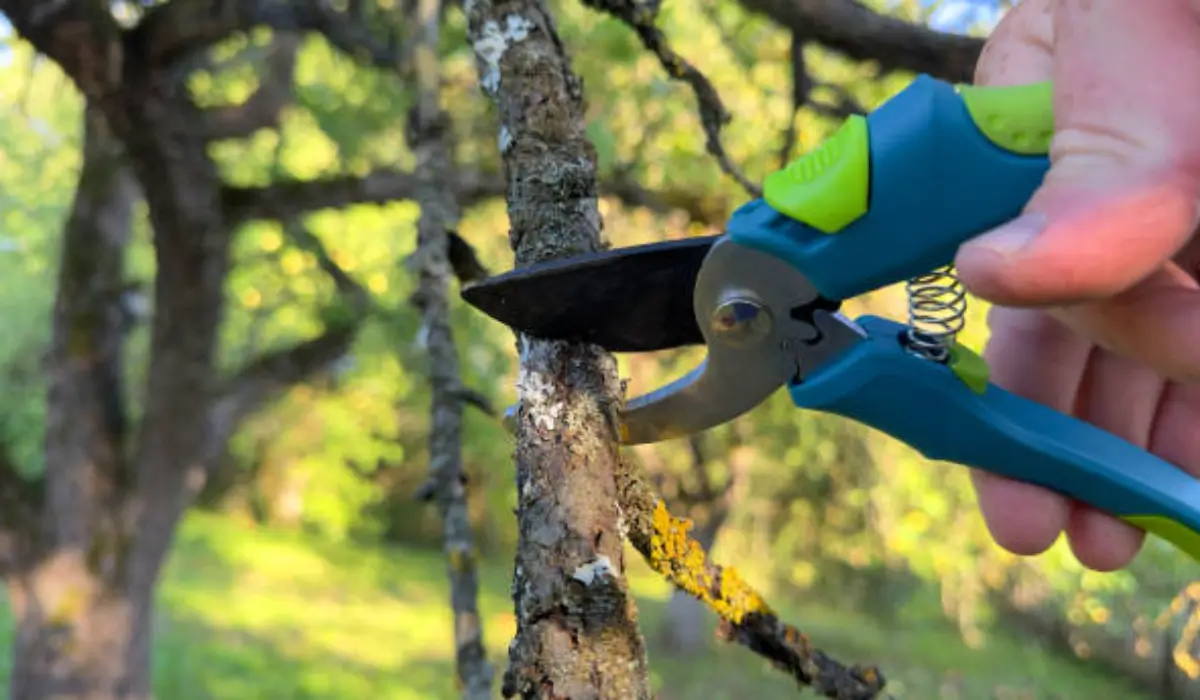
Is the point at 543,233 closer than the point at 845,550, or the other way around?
the point at 543,233

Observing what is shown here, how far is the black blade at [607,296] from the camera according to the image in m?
0.73

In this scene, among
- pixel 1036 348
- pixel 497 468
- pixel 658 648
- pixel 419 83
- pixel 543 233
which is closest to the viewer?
pixel 543 233

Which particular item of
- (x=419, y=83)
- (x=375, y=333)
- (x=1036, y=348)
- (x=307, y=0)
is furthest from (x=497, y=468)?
(x=1036, y=348)

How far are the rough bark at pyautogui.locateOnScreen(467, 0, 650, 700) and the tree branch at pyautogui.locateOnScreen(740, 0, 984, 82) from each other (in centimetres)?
119

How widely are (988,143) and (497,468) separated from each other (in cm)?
658

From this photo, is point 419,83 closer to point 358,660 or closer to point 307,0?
point 307,0

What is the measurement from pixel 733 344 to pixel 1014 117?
0.29m

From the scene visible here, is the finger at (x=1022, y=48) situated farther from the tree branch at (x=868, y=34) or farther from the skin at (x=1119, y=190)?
the tree branch at (x=868, y=34)

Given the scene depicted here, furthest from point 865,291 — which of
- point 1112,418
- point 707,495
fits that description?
point 707,495

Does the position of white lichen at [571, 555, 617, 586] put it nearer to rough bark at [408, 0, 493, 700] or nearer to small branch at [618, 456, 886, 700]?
small branch at [618, 456, 886, 700]

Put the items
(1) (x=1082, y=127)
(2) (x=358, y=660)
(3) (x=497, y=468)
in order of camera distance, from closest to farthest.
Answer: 1. (1) (x=1082, y=127)
2. (2) (x=358, y=660)
3. (3) (x=497, y=468)

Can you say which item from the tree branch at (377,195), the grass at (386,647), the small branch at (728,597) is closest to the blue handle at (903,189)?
the small branch at (728,597)

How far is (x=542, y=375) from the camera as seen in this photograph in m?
0.70

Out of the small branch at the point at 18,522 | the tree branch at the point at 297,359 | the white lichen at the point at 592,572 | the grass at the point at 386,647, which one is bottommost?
the grass at the point at 386,647
